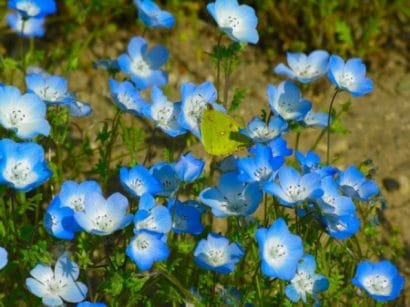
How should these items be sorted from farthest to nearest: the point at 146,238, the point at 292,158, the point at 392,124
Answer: the point at 392,124 < the point at 292,158 < the point at 146,238

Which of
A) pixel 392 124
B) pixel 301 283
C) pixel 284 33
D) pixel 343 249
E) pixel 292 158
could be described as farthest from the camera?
pixel 284 33

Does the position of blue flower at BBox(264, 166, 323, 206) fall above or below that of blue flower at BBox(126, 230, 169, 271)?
above

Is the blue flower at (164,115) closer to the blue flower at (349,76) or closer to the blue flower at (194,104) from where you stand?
the blue flower at (194,104)

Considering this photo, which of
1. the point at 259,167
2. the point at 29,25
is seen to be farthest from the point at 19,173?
the point at 29,25

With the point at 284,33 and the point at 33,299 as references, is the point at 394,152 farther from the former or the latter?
the point at 33,299

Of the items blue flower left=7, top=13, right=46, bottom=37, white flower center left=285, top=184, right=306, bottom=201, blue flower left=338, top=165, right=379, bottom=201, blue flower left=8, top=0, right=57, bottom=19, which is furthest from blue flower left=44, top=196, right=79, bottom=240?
blue flower left=7, top=13, right=46, bottom=37

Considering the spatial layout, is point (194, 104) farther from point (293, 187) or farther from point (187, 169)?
point (293, 187)

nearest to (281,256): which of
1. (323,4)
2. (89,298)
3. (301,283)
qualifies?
(301,283)

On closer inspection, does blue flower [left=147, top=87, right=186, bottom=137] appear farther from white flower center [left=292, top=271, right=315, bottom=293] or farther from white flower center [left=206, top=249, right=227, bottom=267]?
white flower center [left=292, top=271, right=315, bottom=293]
